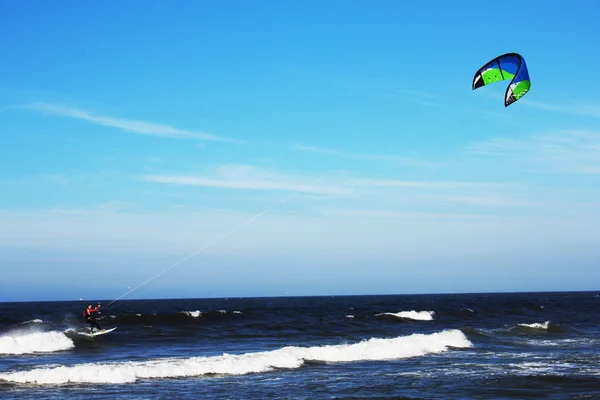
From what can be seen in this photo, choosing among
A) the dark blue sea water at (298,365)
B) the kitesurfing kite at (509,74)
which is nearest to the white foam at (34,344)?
the dark blue sea water at (298,365)

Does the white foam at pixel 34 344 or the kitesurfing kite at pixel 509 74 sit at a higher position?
the kitesurfing kite at pixel 509 74

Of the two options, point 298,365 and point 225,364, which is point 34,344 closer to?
point 225,364

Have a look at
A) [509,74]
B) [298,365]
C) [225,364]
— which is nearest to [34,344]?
[225,364]

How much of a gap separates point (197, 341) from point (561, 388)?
15433mm

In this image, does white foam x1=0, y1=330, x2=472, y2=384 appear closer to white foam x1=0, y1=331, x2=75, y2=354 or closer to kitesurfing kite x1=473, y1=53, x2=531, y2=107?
white foam x1=0, y1=331, x2=75, y2=354

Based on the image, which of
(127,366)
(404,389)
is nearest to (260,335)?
(127,366)

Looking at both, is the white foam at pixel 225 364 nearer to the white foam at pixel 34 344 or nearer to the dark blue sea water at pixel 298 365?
the dark blue sea water at pixel 298 365

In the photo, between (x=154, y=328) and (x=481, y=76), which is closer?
(x=481, y=76)

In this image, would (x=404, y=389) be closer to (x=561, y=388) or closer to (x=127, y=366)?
(x=561, y=388)

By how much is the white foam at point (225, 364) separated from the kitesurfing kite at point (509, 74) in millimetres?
8710

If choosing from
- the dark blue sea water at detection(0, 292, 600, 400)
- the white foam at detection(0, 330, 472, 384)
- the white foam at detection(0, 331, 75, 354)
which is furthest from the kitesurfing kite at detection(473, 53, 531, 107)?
the white foam at detection(0, 331, 75, 354)

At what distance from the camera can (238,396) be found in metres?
13.2

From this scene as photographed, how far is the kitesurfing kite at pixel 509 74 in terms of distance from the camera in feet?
52.2

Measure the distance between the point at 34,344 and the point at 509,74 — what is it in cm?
1881
